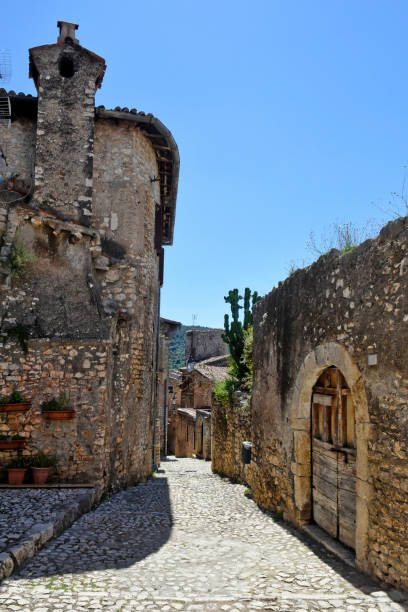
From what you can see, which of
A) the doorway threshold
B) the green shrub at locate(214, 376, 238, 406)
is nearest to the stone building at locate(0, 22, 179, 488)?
the green shrub at locate(214, 376, 238, 406)

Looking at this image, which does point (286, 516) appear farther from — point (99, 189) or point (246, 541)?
point (99, 189)

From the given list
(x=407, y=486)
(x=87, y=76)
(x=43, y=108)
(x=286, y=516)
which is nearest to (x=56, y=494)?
(x=286, y=516)

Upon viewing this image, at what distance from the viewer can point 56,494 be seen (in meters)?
7.10

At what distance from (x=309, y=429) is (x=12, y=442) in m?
4.80

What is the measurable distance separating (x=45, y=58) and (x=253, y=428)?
9111mm

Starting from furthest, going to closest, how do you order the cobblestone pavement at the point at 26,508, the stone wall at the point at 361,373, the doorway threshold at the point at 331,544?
the cobblestone pavement at the point at 26,508
the doorway threshold at the point at 331,544
the stone wall at the point at 361,373

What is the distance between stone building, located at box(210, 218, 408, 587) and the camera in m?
4.08

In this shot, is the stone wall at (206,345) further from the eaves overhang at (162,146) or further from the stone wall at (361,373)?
the stone wall at (361,373)

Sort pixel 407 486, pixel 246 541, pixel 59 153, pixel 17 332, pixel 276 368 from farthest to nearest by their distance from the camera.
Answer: pixel 59 153, pixel 17 332, pixel 276 368, pixel 246 541, pixel 407 486

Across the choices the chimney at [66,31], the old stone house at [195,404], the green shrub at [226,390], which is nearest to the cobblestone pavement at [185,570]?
the green shrub at [226,390]

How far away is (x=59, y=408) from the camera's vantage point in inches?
313

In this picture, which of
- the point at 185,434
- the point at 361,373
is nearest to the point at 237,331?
the point at 361,373

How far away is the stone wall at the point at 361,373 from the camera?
4031mm

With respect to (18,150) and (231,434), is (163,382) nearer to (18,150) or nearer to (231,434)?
A: (231,434)
